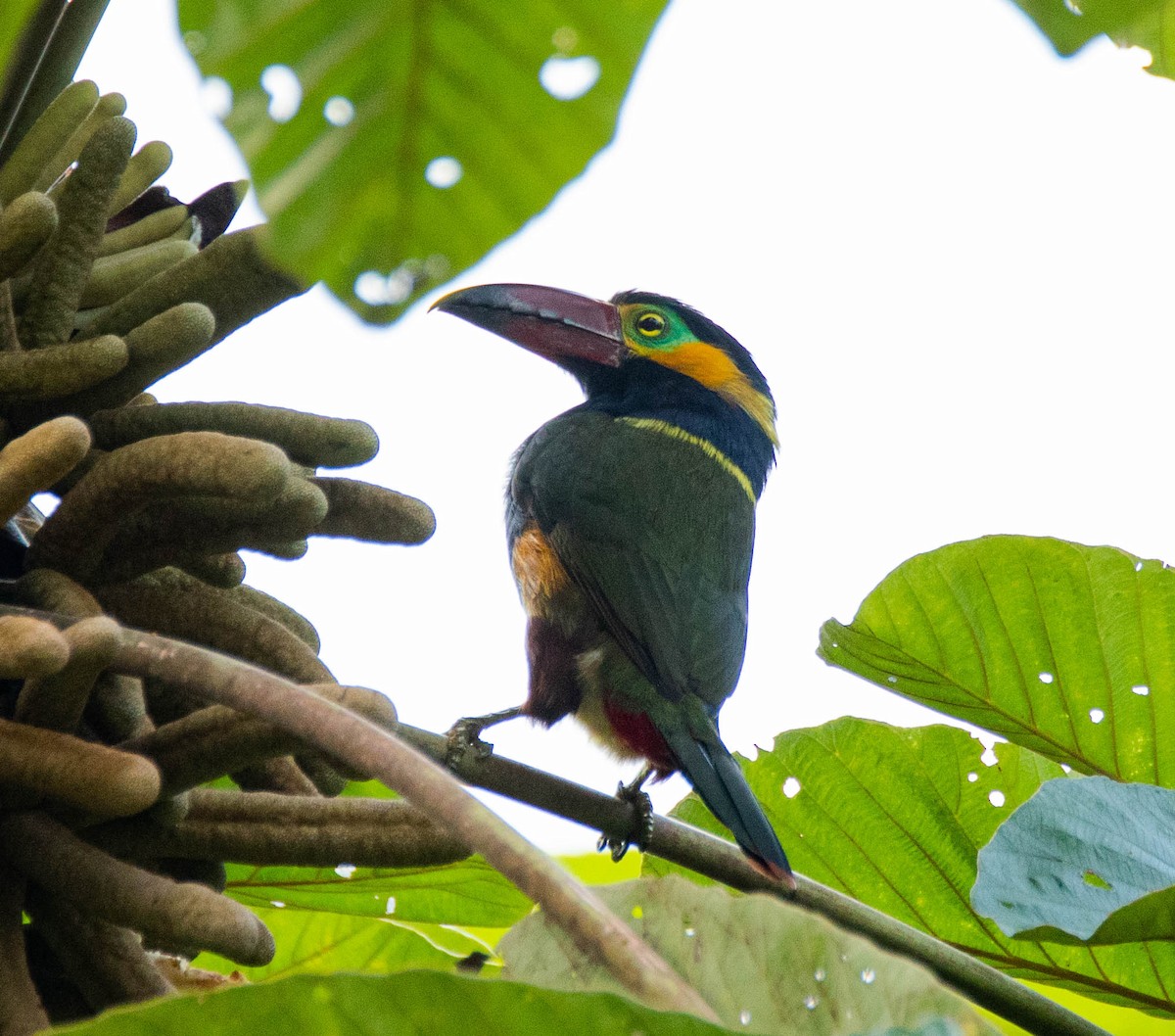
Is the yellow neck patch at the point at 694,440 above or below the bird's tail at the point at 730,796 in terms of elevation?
above

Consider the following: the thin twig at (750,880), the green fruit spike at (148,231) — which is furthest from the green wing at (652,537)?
the green fruit spike at (148,231)

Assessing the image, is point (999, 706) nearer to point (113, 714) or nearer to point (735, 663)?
point (735, 663)

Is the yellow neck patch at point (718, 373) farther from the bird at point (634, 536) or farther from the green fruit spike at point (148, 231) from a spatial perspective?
the green fruit spike at point (148, 231)

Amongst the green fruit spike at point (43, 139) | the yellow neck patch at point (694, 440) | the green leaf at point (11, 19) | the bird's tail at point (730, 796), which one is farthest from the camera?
the yellow neck patch at point (694, 440)

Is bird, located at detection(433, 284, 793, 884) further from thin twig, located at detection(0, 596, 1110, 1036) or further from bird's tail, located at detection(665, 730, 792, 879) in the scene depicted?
thin twig, located at detection(0, 596, 1110, 1036)

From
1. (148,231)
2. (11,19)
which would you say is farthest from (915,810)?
(11,19)

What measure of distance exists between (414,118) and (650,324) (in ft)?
10.2

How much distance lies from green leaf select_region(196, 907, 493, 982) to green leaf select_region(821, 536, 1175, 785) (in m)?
0.78

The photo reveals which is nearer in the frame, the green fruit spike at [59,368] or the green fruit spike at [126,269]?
the green fruit spike at [59,368]

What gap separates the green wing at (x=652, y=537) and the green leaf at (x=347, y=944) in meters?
0.78

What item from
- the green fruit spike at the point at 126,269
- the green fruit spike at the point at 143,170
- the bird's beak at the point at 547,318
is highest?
the bird's beak at the point at 547,318

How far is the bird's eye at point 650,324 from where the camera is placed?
3938 mm

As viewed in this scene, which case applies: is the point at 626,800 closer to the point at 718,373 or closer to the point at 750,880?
the point at 750,880

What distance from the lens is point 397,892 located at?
1958 millimetres
